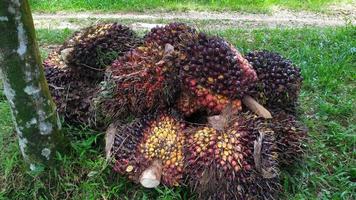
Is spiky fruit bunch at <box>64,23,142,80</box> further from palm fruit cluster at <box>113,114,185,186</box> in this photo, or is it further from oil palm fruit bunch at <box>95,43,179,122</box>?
palm fruit cluster at <box>113,114,185,186</box>

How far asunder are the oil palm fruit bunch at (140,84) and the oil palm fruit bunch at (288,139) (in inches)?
31.6

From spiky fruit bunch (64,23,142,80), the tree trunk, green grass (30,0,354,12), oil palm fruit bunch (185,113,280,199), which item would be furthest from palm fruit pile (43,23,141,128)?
green grass (30,0,354,12)

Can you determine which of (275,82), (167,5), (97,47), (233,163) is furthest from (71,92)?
(167,5)

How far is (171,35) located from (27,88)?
1208 millimetres

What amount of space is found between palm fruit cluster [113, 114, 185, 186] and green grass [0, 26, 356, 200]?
0.13 m

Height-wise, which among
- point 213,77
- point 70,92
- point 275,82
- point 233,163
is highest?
point 213,77

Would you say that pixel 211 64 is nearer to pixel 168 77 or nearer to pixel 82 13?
pixel 168 77

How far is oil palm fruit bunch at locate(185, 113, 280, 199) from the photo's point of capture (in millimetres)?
2615

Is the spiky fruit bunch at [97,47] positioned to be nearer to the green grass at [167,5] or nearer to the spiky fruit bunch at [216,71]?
the spiky fruit bunch at [216,71]

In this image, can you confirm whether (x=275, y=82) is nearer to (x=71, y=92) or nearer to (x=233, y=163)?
(x=233, y=163)

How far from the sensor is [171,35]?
10.6 feet

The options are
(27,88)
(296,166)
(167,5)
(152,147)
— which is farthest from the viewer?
(167,5)

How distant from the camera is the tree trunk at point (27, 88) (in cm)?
238

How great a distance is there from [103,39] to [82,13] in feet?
15.8
